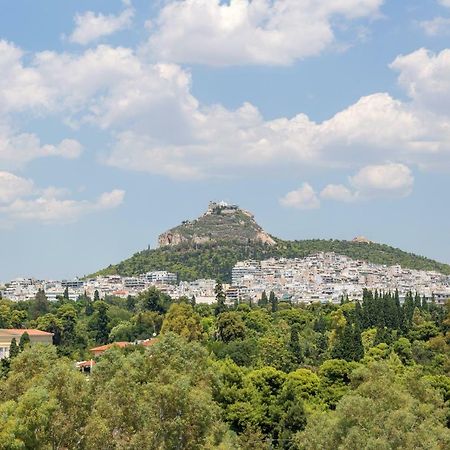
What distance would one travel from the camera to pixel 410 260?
193250 millimetres

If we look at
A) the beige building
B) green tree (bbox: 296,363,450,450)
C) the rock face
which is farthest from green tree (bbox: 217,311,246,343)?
the rock face

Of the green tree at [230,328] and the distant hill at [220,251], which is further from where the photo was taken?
the distant hill at [220,251]

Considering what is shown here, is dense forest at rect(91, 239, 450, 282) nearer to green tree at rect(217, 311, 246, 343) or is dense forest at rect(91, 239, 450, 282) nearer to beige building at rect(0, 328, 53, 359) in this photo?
beige building at rect(0, 328, 53, 359)

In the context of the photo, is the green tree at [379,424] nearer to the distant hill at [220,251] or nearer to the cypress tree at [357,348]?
the cypress tree at [357,348]

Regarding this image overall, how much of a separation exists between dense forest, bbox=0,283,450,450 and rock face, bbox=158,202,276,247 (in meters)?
113

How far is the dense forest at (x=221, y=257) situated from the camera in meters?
169

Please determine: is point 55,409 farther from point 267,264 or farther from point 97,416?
point 267,264

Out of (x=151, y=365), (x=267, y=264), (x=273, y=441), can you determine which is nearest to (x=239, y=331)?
(x=273, y=441)

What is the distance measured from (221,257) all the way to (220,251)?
255cm

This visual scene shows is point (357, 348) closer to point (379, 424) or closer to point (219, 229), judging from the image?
point (379, 424)

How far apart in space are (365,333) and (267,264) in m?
108

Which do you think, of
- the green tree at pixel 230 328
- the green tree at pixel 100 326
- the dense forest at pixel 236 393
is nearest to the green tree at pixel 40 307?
the green tree at pixel 100 326

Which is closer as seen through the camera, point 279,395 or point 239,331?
point 279,395

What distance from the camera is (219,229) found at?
611ft
